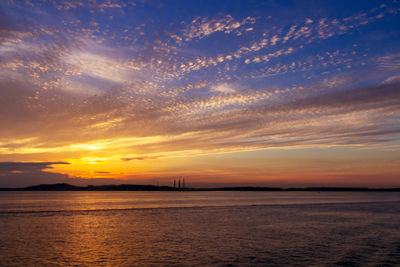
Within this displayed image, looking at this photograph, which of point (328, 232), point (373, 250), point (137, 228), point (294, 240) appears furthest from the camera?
point (137, 228)

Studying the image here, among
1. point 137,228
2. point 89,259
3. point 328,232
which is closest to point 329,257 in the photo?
point 328,232

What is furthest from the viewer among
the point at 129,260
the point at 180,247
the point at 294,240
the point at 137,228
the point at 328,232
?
the point at 137,228

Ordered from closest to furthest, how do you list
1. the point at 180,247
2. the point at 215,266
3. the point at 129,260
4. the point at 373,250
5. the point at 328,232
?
the point at 215,266 < the point at 129,260 < the point at 373,250 < the point at 180,247 < the point at 328,232

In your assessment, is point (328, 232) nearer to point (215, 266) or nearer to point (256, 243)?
point (256, 243)

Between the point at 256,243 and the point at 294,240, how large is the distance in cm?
432

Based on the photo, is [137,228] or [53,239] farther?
[137,228]

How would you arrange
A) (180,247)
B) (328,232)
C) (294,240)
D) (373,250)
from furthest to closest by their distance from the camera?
(328,232), (294,240), (180,247), (373,250)

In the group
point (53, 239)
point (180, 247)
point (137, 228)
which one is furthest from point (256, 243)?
point (53, 239)

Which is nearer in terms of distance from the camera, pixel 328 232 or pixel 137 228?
pixel 328 232

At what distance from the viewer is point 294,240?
3123 centimetres

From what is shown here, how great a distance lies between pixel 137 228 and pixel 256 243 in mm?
17951

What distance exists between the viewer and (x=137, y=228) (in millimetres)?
41406

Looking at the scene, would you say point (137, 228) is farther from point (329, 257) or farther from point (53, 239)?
point (329, 257)

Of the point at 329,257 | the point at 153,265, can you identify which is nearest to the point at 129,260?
the point at 153,265
